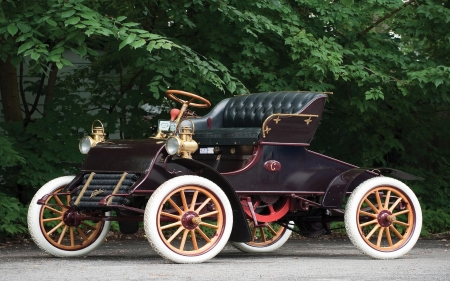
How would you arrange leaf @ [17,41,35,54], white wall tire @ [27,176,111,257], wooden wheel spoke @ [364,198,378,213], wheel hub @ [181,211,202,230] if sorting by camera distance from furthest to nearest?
1. leaf @ [17,41,35,54]
2. wooden wheel spoke @ [364,198,378,213]
3. white wall tire @ [27,176,111,257]
4. wheel hub @ [181,211,202,230]

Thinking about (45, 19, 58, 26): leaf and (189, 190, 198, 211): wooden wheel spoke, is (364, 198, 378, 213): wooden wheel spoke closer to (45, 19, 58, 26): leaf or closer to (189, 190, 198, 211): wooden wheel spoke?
(189, 190, 198, 211): wooden wheel spoke

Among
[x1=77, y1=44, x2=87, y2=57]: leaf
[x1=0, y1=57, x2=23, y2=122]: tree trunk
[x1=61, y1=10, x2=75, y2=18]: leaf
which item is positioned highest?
[x1=61, y1=10, x2=75, y2=18]: leaf

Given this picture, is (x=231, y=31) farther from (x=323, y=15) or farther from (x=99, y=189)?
(x=99, y=189)

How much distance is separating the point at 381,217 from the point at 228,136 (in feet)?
5.41

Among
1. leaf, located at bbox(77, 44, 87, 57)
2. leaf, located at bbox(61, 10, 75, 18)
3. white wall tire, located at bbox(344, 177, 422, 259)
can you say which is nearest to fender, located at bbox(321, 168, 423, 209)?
white wall tire, located at bbox(344, 177, 422, 259)

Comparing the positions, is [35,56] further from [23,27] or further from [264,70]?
[264,70]

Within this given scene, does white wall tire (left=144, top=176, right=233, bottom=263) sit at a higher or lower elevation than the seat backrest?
lower

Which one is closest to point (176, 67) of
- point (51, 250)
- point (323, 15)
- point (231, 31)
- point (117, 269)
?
point (231, 31)

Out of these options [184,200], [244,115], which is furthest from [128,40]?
[184,200]

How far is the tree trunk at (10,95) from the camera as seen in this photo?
1379 cm

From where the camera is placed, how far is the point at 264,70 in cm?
1274

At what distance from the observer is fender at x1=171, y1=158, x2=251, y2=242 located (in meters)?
8.66

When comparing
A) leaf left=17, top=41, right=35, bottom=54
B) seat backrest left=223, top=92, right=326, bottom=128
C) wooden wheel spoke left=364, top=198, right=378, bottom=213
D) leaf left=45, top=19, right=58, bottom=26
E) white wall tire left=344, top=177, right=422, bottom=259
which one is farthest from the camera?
leaf left=45, top=19, right=58, bottom=26

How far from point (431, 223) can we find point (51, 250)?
21.2 ft
